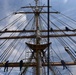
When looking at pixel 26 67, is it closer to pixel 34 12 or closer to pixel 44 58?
pixel 44 58

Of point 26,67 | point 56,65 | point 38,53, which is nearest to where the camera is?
Answer: point 38,53

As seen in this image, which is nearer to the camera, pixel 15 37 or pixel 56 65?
pixel 56 65

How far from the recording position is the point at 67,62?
19.8 meters

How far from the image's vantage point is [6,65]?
60.0 ft

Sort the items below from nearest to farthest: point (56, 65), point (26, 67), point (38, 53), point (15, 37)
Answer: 1. point (38, 53)
2. point (26, 67)
3. point (56, 65)
4. point (15, 37)

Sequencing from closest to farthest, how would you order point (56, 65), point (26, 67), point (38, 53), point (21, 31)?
point (38, 53), point (26, 67), point (56, 65), point (21, 31)

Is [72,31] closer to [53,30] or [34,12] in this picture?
[53,30]

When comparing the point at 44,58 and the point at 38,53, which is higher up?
the point at 38,53

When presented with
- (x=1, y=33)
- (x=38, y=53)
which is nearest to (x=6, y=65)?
(x=38, y=53)

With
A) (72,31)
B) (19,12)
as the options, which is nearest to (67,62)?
(72,31)

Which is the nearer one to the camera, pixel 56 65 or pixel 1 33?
pixel 56 65

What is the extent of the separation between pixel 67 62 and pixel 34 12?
848cm

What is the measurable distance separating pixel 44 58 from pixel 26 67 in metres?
1.91

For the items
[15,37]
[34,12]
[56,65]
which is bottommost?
[56,65]
